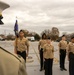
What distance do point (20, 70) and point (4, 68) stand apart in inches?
4.4

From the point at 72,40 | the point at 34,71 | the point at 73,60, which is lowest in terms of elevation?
the point at 34,71

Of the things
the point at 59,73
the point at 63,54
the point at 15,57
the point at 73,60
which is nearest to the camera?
the point at 15,57

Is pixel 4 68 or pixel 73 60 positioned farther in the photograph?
pixel 73 60

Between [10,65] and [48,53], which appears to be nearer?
[10,65]

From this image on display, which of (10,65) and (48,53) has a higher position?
(10,65)

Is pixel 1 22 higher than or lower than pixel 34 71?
higher

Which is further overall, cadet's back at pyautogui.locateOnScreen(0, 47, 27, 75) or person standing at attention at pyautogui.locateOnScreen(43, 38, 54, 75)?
person standing at attention at pyautogui.locateOnScreen(43, 38, 54, 75)

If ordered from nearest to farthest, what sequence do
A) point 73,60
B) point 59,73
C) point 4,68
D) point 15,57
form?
point 4,68, point 15,57, point 73,60, point 59,73

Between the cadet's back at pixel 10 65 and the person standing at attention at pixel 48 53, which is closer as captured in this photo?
the cadet's back at pixel 10 65

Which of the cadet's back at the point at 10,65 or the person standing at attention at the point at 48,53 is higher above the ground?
the cadet's back at the point at 10,65

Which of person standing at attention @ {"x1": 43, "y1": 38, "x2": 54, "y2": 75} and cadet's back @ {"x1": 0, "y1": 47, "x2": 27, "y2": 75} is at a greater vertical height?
cadet's back @ {"x1": 0, "y1": 47, "x2": 27, "y2": 75}

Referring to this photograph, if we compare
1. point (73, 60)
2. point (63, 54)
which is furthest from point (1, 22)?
point (63, 54)

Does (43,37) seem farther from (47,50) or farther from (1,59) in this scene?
(1,59)

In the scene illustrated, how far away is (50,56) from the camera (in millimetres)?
9352
